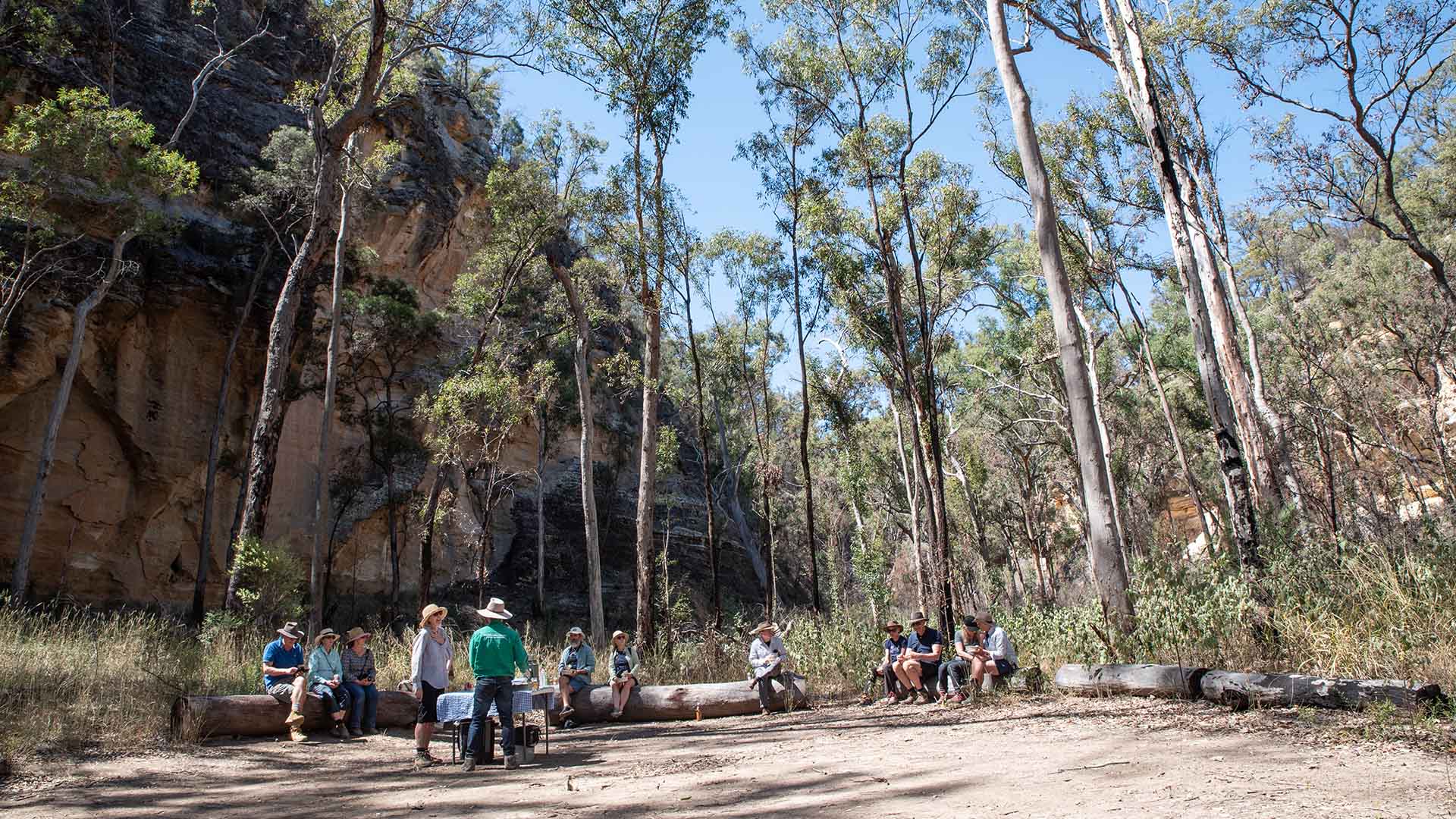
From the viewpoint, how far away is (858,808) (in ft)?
12.4

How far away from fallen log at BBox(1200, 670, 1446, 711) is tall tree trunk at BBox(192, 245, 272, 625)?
18.2 m

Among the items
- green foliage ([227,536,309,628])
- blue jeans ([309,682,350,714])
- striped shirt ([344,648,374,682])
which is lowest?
blue jeans ([309,682,350,714])

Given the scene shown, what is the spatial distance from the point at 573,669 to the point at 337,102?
1362 centimetres

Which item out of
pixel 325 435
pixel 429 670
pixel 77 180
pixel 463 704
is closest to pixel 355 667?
pixel 429 670

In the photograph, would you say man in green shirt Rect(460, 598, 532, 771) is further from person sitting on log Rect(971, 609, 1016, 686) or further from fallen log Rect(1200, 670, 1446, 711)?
fallen log Rect(1200, 670, 1446, 711)

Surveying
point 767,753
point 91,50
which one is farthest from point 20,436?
point 767,753

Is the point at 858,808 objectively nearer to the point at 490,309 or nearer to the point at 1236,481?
the point at 1236,481

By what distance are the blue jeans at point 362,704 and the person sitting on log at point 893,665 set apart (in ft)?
18.3

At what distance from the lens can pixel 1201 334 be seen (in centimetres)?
935

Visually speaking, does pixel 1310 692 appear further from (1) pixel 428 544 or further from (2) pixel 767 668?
(1) pixel 428 544

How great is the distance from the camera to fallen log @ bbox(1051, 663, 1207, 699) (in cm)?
620

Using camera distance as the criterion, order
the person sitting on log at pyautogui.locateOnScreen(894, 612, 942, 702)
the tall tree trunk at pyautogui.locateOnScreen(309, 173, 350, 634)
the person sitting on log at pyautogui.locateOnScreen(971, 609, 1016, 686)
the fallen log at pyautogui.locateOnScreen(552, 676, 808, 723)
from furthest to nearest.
→ the tall tree trunk at pyautogui.locateOnScreen(309, 173, 350, 634), the fallen log at pyautogui.locateOnScreen(552, 676, 808, 723), the person sitting on log at pyautogui.locateOnScreen(894, 612, 942, 702), the person sitting on log at pyautogui.locateOnScreen(971, 609, 1016, 686)

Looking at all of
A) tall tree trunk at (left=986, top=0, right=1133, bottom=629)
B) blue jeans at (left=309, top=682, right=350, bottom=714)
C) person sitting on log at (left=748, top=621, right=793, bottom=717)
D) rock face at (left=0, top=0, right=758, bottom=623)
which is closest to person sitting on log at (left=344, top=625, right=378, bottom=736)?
blue jeans at (left=309, top=682, right=350, bottom=714)

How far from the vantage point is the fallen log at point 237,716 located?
22.7 feet
